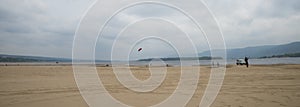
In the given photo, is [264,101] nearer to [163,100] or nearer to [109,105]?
[163,100]

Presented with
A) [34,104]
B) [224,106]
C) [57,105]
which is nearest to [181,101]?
[224,106]

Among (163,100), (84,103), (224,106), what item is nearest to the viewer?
(224,106)

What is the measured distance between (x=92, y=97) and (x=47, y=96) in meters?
1.80

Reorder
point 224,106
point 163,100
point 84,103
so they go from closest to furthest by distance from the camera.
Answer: point 224,106, point 84,103, point 163,100

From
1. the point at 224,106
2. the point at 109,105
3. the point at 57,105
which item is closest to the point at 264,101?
the point at 224,106

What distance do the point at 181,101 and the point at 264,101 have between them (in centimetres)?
287

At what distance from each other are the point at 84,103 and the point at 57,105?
34.8 inches

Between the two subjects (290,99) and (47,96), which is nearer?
(290,99)

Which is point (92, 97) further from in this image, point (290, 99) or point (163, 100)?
point (290, 99)

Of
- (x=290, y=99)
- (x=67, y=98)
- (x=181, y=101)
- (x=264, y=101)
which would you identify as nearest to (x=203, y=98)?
(x=181, y=101)

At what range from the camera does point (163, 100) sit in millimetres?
8891

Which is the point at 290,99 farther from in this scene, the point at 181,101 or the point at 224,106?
the point at 181,101

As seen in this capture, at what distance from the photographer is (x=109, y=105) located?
Result: 26.3ft

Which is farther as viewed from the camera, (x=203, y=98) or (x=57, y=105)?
(x=203, y=98)
